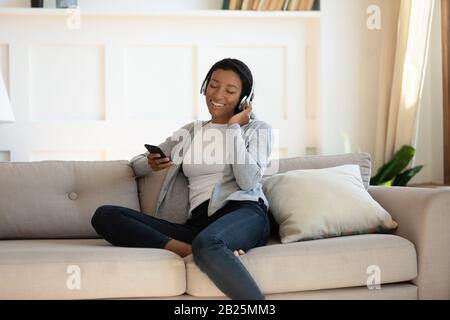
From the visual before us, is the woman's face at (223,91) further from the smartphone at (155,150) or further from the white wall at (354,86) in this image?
the white wall at (354,86)

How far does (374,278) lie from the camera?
218cm

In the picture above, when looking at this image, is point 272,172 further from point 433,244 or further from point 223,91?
point 433,244

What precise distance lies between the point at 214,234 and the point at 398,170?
183cm

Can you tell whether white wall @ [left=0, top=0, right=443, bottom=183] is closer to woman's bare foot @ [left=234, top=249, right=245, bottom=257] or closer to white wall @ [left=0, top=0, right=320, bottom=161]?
white wall @ [left=0, top=0, right=320, bottom=161]

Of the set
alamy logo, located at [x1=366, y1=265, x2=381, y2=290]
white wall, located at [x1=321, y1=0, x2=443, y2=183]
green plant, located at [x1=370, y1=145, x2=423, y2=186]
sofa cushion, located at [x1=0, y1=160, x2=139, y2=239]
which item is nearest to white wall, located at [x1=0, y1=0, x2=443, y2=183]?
white wall, located at [x1=321, y1=0, x2=443, y2=183]

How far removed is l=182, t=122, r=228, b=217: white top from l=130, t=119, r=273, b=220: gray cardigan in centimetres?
3

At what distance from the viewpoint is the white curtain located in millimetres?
3566

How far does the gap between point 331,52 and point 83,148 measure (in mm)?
1448

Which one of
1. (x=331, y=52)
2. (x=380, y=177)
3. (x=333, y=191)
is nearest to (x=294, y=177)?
(x=333, y=191)

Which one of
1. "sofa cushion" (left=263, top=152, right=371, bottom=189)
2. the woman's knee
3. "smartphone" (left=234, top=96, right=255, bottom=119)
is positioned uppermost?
"smartphone" (left=234, top=96, right=255, bottom=119)

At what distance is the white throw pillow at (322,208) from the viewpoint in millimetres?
2350

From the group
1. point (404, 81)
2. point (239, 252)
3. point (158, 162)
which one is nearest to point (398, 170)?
point (404, 81)

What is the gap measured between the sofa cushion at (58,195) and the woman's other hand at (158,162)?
178 millimetres
